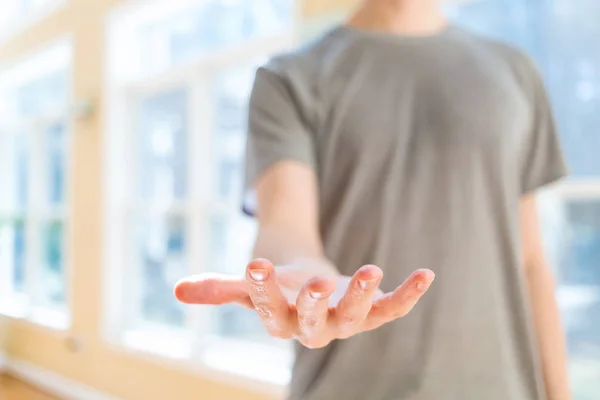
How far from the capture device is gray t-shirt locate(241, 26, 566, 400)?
2.36ft

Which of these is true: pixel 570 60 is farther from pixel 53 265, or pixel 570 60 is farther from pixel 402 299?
pixel 53 265

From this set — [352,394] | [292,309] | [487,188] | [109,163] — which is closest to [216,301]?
[292,309]

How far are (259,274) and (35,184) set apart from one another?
170 inches

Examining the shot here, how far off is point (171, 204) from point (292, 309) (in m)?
2.62

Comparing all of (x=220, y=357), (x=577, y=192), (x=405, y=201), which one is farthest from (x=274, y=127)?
(x=220, y=357)

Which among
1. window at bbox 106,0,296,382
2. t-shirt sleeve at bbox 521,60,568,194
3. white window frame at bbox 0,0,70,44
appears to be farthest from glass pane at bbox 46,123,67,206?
t-shirt sleeve at bbox 521,60,568,194

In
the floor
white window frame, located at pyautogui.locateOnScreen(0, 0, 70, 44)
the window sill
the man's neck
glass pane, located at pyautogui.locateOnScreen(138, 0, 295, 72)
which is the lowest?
the floor

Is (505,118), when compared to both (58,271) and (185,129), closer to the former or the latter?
(185,129)

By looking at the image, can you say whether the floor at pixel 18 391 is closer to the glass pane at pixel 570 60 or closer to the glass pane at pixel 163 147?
the glass pane at pixel 163 147

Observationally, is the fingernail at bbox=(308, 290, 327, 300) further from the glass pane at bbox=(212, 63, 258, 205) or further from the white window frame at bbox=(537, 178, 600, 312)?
the glass pane at bbox=(212, 63, 258, 205)

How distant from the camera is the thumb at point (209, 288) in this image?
48cm

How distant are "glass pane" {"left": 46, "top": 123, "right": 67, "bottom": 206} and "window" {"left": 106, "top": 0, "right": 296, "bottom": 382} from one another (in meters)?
0.91

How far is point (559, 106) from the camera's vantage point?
1577 millimetres

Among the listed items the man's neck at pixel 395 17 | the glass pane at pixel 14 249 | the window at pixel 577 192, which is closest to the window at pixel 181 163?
the window at pixel 577 192
